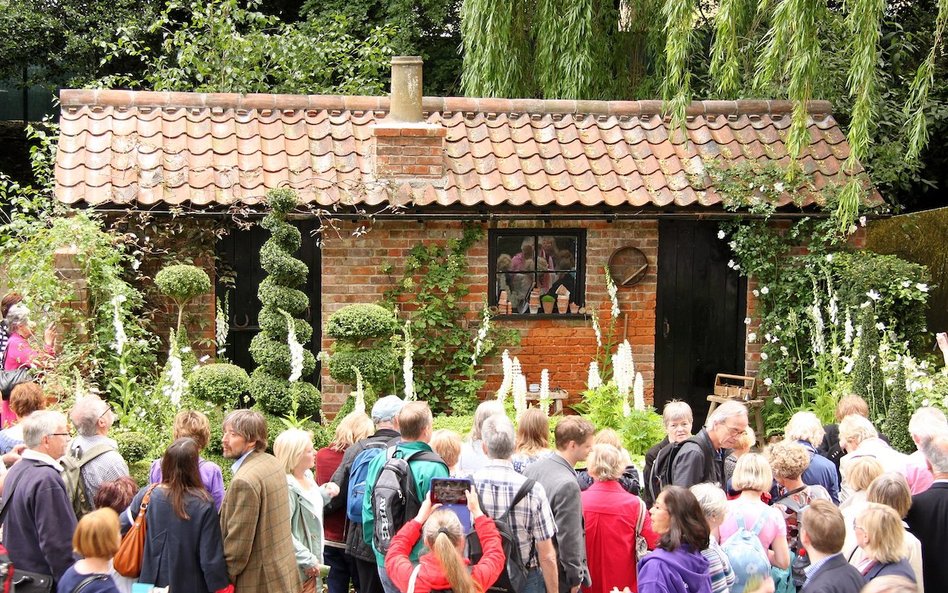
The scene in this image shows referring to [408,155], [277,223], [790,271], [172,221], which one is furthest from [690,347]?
[172,221]

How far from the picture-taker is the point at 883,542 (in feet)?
16.0

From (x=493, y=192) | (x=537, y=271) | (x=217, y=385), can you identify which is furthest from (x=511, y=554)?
(x=537, y=271)

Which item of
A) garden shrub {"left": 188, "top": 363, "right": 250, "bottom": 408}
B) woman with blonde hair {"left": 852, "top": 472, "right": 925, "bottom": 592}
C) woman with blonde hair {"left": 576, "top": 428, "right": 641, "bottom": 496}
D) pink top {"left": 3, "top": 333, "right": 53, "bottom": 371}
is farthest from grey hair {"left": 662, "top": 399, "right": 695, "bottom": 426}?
pink top {"left": 3, "top": 333, "right": 53, "bottom": 371}

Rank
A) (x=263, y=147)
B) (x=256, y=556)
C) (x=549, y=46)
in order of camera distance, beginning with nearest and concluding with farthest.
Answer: (x=256, y=556) < (x=263, y=147) < (x=549, y=46)

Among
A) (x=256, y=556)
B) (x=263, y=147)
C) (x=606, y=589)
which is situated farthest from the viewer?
(x=263, y=147)

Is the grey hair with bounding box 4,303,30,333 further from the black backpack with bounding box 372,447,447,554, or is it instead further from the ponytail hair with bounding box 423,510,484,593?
the ponytail hair with bounding box 423,510,484,593

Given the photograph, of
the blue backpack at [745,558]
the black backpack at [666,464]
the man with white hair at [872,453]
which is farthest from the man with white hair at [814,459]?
the blue backpack at [745,558]

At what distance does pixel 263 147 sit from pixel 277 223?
6.89 ft

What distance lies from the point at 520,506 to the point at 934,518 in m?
2.24

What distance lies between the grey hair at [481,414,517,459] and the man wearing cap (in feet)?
2.11

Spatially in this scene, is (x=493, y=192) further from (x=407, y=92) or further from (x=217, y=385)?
(x=217, y=385)

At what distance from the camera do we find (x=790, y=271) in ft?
36.3

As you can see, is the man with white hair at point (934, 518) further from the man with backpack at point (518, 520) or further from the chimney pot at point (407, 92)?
the chimney pot at point (407, 92)

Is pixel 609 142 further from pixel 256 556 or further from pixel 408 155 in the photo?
pixel 256 556
